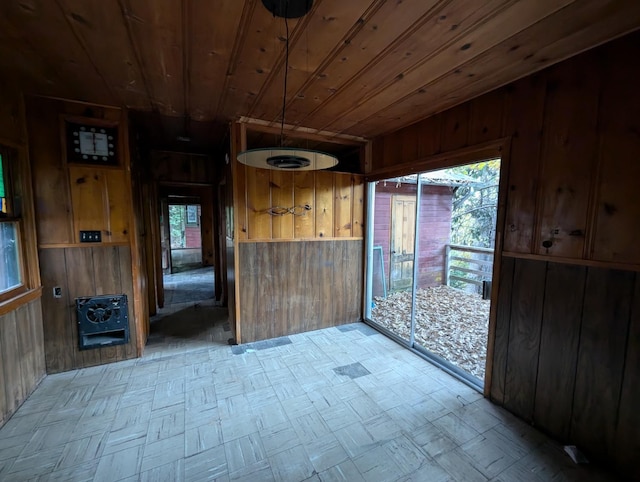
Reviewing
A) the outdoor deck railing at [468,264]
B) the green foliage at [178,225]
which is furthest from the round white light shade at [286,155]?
the green foliage at [178,225]

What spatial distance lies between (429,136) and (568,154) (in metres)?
1.16

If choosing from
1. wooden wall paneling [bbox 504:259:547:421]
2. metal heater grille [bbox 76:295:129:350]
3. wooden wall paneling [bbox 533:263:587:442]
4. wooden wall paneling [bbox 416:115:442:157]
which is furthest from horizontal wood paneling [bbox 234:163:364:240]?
wooden wall paneling [bbox 533:263:587:442]

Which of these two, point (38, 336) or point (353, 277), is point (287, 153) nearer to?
point (353, 277)

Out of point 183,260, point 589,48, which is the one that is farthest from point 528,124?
point 183,260

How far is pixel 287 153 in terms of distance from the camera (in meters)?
1.52

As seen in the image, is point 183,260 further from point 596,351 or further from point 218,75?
point 596,351

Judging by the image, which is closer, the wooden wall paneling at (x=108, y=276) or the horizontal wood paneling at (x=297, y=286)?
the wooden wall paneling at (x=108, y=276)

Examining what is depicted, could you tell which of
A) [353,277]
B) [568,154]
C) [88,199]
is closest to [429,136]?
[568,154]

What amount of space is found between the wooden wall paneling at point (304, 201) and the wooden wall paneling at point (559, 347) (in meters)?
2.26

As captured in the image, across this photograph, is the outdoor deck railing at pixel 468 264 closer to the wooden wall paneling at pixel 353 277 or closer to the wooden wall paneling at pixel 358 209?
the wooden wall paneling at pixel 353 277

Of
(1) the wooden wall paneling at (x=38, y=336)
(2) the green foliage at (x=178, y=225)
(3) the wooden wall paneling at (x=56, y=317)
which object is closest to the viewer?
(1) the wooden wall paneling at (x=38, y=336)

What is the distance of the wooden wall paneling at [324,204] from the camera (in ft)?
10.8

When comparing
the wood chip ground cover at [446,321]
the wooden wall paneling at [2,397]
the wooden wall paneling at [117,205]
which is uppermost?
the wooden wall paneling at [117,205]

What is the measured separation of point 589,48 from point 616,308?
1471 millimetres
